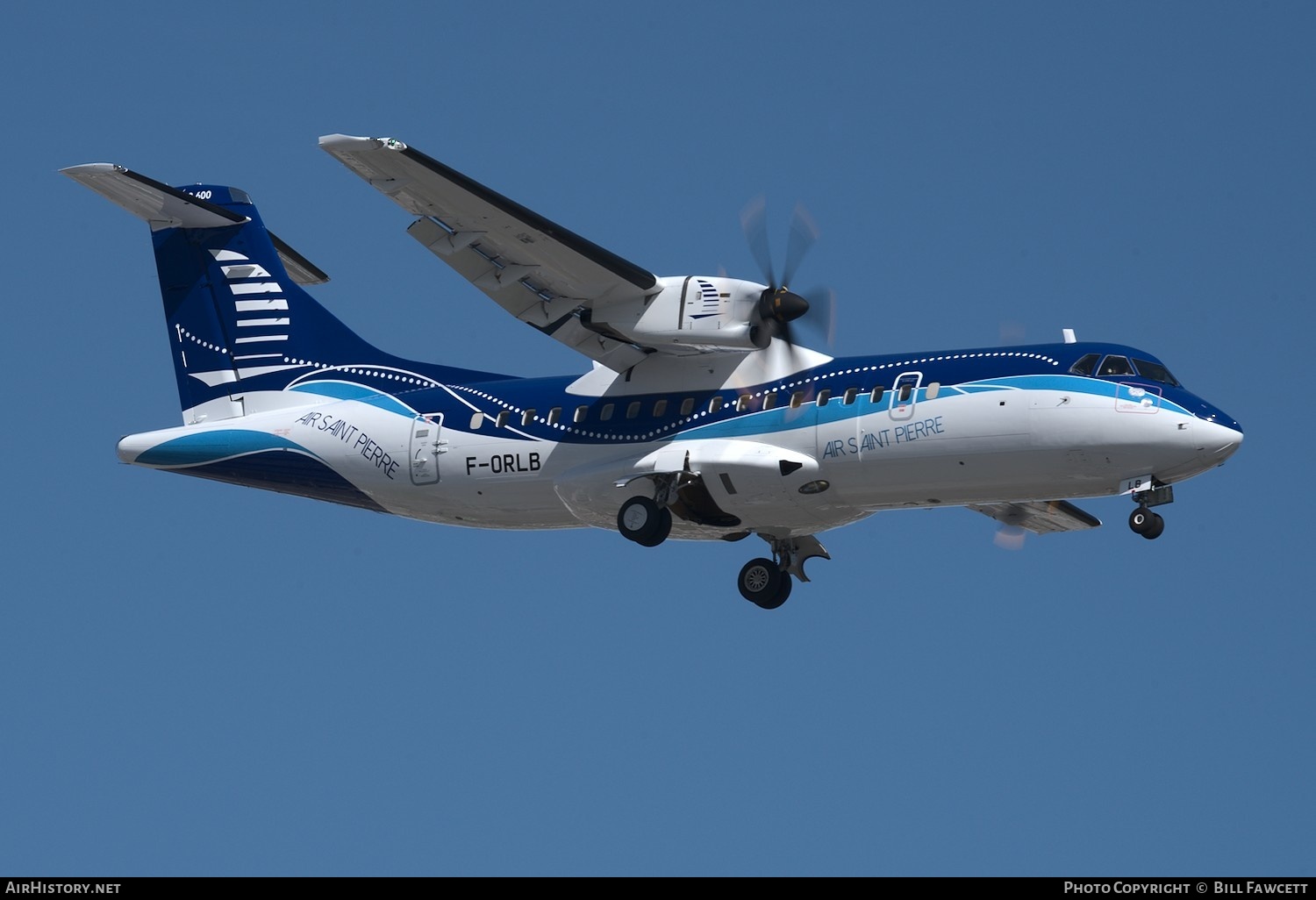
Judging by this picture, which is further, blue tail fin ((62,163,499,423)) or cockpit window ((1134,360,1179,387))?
blue tail fin ((62,163,499,423))

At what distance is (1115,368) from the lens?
19312 millimetres

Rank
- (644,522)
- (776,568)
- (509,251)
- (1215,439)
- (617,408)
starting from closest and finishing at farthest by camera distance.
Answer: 1. (1215,439)
2. (644,522)
3. (509,251)
4. (617,408)
5. (776,568)

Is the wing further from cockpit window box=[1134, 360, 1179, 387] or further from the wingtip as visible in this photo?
cockpit window box=[1134, 360, 1179, 387]

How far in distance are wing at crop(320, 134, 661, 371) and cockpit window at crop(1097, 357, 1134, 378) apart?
4.90 m

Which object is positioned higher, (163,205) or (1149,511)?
(163,205)

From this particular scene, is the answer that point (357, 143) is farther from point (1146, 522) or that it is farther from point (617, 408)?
point (1146, 522)

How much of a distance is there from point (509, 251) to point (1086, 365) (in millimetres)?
6400

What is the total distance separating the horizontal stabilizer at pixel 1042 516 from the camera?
22.6 metres

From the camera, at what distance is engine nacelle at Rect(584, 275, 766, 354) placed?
801 inches

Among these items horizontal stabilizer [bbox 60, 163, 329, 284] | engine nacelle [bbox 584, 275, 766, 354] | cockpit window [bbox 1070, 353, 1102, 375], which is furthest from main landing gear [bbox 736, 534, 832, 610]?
horizontal stabilizer [bbox 60, 163, 329, 284]

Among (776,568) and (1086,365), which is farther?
(776,568)

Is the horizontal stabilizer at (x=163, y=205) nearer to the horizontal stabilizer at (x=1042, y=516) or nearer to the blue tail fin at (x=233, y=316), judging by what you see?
the blue tail fin at (x=233, y=316)

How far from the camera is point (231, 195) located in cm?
2420

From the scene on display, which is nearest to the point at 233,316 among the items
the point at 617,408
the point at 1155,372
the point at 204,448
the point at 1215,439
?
the point at 204,448
